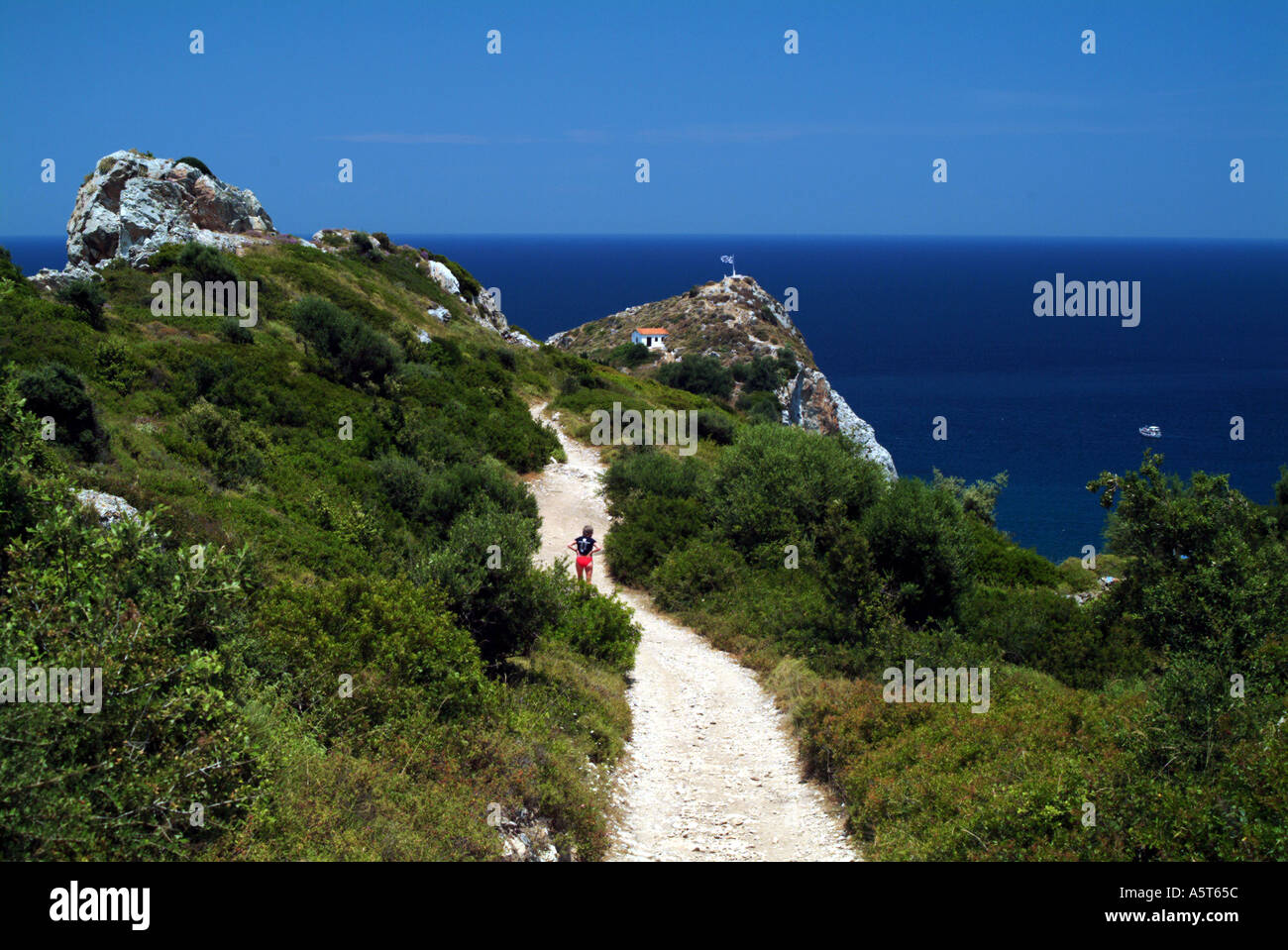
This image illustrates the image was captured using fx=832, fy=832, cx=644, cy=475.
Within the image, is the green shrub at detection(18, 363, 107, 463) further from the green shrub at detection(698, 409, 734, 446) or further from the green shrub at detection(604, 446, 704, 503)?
the green shrub at detection(698, 409, 734, 446)

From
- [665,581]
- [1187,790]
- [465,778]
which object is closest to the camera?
[1187,790]

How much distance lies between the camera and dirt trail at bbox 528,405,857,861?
9528 mm

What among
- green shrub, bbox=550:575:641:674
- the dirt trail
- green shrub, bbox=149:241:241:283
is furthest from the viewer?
green shrub, bbox=149:241:241:283

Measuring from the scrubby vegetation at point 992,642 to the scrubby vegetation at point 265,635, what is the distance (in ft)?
11.4

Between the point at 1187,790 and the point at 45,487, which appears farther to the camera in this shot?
the point at 45,487

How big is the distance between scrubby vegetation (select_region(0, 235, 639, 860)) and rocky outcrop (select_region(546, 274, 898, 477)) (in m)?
45.9

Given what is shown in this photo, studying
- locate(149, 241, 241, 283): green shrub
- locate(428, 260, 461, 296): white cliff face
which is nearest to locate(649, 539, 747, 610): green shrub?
locate(149, 241, 241, 283): green shrub

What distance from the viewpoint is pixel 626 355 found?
72938 mm

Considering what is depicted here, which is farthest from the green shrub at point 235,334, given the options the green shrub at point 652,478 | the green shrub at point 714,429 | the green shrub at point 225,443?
the green shrub at point 714,429

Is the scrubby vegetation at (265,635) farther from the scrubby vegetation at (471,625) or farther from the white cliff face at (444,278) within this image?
the white cliff face at (444,278)
